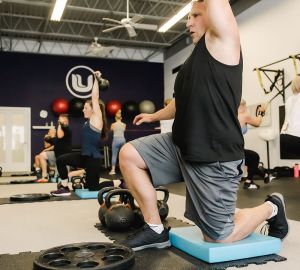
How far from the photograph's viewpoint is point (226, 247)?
1.69m

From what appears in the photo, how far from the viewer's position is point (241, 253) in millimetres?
1717

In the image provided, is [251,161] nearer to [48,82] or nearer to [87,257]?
[87,257]

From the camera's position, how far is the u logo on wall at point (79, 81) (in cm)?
1124

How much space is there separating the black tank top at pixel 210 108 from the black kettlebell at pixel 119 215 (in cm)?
78

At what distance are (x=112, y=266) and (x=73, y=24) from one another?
9.48 meters

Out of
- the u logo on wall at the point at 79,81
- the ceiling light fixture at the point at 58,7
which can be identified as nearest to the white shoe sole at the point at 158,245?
the ceiling light fixture at the point at 58,7

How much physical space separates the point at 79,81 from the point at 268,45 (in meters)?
5.97

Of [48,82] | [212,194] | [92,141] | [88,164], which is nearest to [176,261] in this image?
[212,194]

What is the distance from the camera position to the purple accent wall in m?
10.8

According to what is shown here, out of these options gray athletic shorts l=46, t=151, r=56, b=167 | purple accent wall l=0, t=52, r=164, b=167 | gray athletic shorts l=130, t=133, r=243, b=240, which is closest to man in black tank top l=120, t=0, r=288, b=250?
gray athletic shorts l=130, t=133, r=243, b=240

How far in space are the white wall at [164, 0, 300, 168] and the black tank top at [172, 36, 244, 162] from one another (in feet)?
17.6

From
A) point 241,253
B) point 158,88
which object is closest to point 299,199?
point 241,253

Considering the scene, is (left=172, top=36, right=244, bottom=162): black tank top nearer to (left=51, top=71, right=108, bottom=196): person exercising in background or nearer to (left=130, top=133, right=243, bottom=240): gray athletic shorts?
(left=130, top=133, right=243, bottom=240): gray athletic shorts

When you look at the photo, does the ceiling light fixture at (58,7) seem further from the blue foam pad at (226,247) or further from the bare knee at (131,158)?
the blue foam pad at (226,247)
